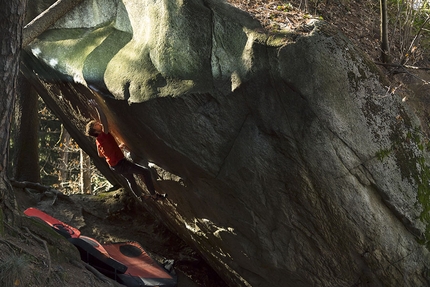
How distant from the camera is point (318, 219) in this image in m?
6.79

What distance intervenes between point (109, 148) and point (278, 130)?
9.63ft

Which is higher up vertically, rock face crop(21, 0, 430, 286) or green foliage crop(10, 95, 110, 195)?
rock face crop(21, 0, 430, 286)

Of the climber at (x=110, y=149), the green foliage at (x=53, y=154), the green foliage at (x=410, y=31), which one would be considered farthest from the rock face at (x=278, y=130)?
the green foliage at (x=53, y=154)

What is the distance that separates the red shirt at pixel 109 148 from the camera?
25.7ft

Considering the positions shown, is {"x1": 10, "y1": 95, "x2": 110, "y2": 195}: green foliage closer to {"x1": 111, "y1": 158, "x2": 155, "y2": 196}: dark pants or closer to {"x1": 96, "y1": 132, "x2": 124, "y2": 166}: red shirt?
{"x1": 111, "y1": 158, "x2": 155, "y2": 196}: dark pants

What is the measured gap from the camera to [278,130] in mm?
6340

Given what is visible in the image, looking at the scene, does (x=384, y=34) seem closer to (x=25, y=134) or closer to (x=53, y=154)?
(x=25, y=134)

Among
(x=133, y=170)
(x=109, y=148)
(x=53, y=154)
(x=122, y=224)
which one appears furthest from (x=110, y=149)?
(x=53, y=154)

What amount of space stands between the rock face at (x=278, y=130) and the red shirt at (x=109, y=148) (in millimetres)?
396

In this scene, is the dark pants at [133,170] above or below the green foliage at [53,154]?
above

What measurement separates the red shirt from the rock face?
40 cm

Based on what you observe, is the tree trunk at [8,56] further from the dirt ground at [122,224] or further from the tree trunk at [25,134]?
the tree trunk at [25,134]

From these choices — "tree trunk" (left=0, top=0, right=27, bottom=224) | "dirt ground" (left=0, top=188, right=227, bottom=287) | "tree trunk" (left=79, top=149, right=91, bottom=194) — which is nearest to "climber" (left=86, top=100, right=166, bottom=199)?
"tree trunk" (left=0, top=0, right=27, bottom=224)

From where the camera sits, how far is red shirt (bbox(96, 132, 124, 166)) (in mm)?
7836
